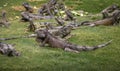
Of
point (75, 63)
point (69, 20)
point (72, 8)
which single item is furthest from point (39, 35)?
point (72, 8)

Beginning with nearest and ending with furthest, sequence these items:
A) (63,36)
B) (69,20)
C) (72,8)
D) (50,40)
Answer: (50,40), (63,36), (69,20), (72,8)

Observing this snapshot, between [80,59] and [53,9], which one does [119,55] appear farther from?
[53,9]

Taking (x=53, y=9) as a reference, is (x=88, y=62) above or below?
above

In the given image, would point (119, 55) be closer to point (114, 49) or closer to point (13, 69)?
point (114, 49)

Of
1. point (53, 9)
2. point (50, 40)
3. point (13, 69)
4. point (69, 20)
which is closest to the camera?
point (13, 69)

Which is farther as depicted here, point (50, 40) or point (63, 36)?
point (63, 36)

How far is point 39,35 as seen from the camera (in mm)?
17281

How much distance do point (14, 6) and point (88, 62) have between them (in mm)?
19011

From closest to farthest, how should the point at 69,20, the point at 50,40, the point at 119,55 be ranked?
the point at 119,55, the point at 50,40, the point at 69,20

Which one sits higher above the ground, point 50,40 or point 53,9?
point 50,40

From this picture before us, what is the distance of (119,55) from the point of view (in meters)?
15.6

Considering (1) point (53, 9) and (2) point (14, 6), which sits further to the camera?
(2) point (14, 6)

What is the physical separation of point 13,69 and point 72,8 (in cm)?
1822

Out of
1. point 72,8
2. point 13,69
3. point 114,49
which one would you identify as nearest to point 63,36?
point 114,49
